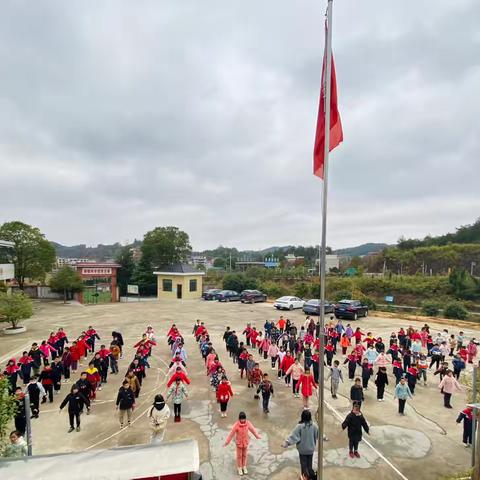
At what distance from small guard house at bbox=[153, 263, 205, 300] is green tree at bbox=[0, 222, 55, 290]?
12805mm

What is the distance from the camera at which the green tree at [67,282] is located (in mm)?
37562

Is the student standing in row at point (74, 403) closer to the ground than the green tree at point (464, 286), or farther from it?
closer to the ground

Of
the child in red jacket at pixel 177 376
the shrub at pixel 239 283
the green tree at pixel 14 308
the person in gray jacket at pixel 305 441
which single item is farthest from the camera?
the shrub at pixel 239 283

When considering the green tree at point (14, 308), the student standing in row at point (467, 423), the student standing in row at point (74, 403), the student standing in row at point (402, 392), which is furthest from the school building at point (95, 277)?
the student standing in row at point (467, 423)

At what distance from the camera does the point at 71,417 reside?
887 cm

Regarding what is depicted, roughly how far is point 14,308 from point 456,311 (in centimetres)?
3124

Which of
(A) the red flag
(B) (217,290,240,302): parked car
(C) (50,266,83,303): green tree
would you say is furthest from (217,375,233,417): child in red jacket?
(C) (50,266,83,303): green tree

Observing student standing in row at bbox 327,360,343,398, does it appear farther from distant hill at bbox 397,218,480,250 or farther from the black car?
distant hill at bbox 397,218,480,250

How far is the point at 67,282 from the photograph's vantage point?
37500 millimetres

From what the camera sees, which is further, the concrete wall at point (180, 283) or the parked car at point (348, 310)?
the concrete wall at point (180, 283)

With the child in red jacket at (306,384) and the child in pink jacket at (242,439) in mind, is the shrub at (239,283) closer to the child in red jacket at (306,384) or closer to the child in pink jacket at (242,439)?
the child in red jacket at (306,384)

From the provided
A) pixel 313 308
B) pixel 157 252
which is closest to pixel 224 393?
pixel 313 308

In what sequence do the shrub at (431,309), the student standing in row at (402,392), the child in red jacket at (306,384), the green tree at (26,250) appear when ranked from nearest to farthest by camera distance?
the student standing in row at (402,392) → the child in red jacket at (306,384) → the shrub at (431,309) → the green tree at (26,250)

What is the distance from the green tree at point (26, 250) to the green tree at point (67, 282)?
189 centimetres
